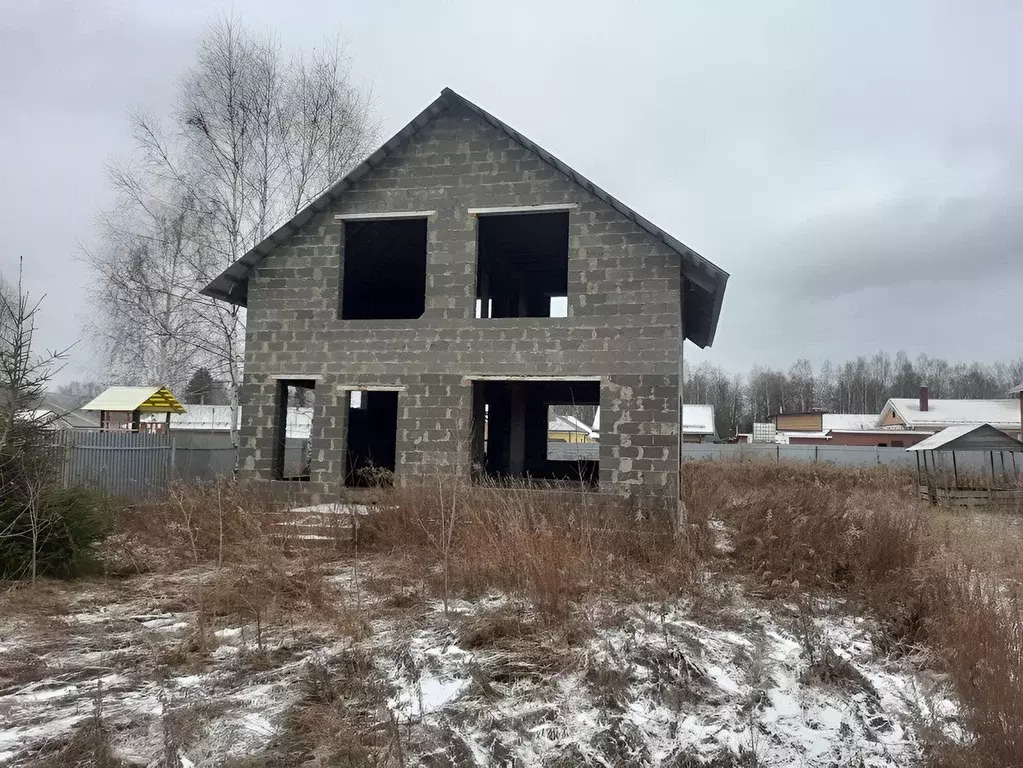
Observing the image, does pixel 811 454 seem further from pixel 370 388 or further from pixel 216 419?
pixel 216 419

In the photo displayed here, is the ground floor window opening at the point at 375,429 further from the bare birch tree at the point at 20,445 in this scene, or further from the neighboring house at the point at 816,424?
the neighboring house at the point at 816,424

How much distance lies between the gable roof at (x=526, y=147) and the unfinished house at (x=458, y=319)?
0.13 ft

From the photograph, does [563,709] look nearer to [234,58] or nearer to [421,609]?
[421,609]

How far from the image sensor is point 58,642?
6215 mm

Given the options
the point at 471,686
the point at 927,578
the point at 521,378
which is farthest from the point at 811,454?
the point at 471,686

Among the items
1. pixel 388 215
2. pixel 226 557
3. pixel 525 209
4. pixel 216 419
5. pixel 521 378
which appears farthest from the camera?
pixel 216 419

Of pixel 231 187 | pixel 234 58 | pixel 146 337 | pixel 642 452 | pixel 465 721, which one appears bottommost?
pixel 465 721

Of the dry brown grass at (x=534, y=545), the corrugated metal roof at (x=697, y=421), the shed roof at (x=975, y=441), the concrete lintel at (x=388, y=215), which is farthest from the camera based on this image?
the corrugated metal roof at (x=697, y=421)

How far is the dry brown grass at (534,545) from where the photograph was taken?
6.90 m

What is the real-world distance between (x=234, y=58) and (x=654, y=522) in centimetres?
1838

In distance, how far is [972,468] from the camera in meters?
23.8

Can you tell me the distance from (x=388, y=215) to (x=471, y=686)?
9540 millimetres

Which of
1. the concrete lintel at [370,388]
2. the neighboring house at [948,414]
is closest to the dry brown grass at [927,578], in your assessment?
the concrete lintel at [370,388]

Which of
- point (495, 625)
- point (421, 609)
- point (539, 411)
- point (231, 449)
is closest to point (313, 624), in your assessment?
point (421, 609)
